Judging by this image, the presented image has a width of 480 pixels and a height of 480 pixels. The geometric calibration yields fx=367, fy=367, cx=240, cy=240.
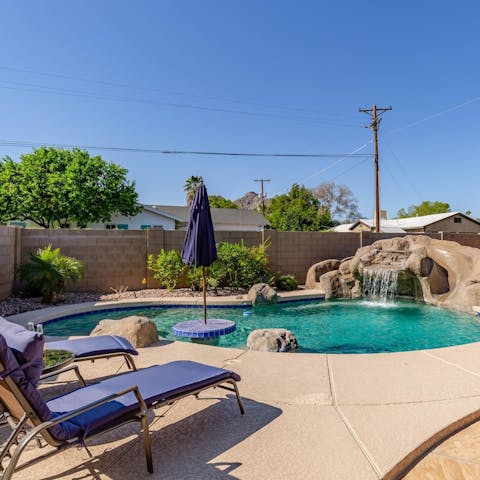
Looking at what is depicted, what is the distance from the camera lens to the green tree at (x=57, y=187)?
20.2 m

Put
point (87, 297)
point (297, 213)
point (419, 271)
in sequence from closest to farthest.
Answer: point (87, 297) → point (419, 271) → point (297, 213)

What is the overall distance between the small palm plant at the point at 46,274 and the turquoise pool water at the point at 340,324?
1409 mm

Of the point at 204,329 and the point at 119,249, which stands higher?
the point at 119,249

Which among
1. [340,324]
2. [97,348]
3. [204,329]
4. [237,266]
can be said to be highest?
[237,266]

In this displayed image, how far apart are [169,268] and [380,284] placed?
21.6ft

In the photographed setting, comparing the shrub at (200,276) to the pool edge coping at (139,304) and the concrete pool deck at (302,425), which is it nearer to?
the pool edge coping at (139,304)

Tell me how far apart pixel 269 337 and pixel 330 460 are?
10.4 ft

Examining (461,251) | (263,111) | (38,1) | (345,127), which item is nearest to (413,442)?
(461,251)

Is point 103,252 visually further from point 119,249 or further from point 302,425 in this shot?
point 302,425

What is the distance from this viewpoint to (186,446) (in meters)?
2.66

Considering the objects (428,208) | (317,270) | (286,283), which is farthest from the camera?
(428,208)

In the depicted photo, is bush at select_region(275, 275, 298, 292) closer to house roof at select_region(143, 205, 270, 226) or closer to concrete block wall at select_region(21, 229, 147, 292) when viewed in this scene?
concrete block wall at select_region(21, 229, 147, 292)

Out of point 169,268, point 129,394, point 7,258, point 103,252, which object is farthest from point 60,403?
point 103,252

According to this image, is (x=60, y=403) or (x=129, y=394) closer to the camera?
(x=60, y=403)
